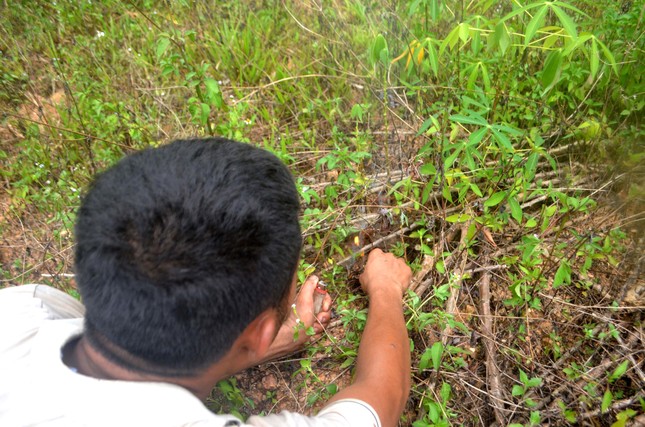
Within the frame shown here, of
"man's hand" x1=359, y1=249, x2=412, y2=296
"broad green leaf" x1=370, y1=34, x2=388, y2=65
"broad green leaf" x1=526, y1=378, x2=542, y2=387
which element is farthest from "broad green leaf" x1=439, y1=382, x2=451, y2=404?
"broad green leaf" x1=370, y1=34, x2=388, y2=65

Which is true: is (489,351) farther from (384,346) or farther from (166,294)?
(166,294)

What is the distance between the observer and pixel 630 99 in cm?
198

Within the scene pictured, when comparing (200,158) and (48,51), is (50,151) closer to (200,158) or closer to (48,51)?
(48,51)

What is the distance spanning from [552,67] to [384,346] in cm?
110

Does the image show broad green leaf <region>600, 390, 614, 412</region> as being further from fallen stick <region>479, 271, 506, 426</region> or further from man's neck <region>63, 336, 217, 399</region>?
man's neck <region>63, 336, 217, 399</region>

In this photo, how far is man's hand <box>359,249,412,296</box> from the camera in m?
1.91

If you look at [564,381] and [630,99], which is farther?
[630,99]

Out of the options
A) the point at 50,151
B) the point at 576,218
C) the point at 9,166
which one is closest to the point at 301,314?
the point at 576,218

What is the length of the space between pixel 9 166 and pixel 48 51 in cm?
98

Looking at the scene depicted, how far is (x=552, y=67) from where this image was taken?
1547 mm

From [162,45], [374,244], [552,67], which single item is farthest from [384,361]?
[162,45]

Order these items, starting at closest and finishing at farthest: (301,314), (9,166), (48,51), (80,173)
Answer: (301,314) → (80,173) → (9,166) → (48,51)

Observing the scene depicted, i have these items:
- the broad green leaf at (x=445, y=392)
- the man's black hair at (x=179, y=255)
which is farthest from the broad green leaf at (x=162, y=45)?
the broad green leaf at (x=445, y=392)

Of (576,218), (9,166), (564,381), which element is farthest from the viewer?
(9,166)
